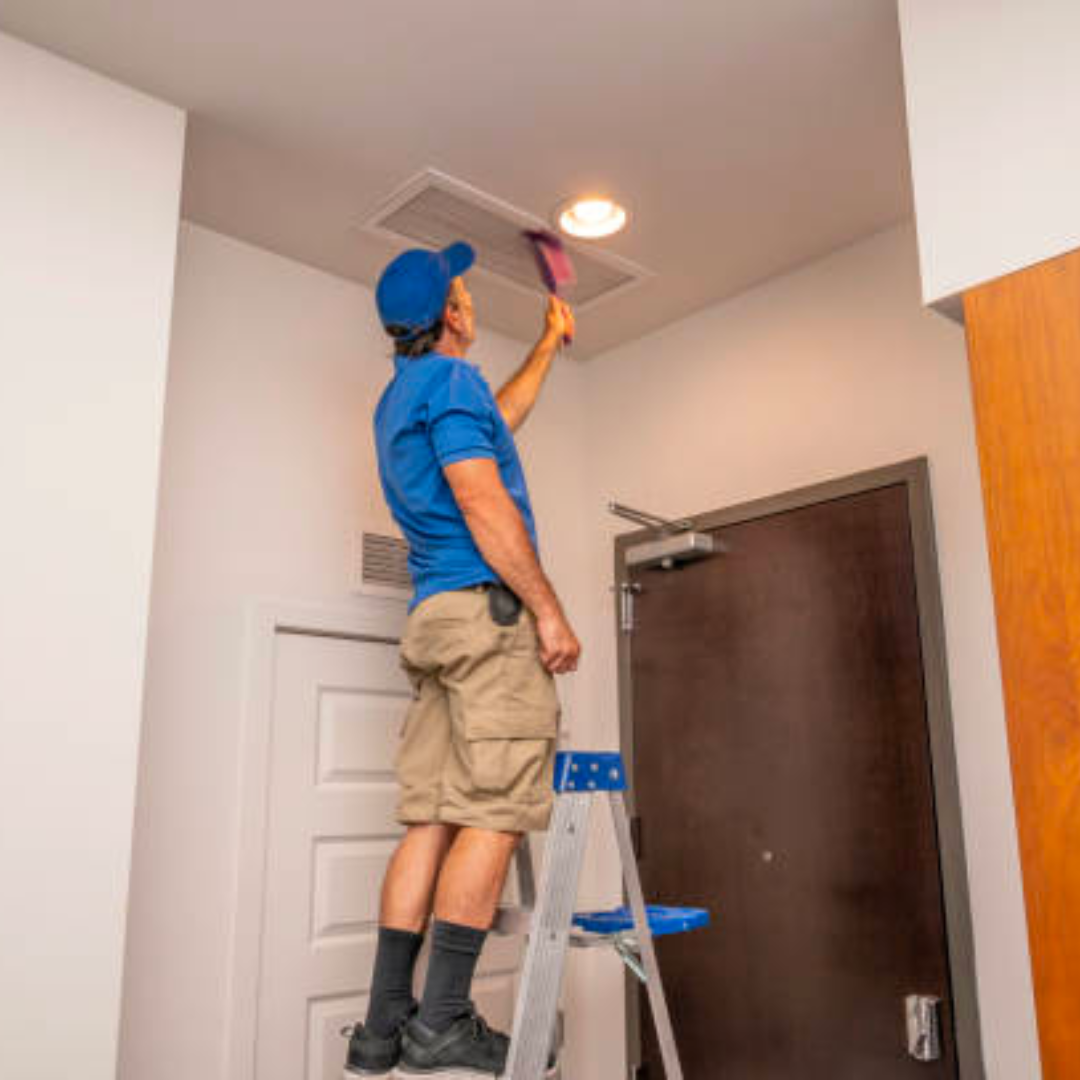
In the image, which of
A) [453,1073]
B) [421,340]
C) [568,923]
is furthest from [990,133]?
[453,1073]

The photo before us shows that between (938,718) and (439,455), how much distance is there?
1299 mm

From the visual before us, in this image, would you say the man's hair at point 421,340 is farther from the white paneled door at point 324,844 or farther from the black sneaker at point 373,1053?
the black sneaker at point 373,1053

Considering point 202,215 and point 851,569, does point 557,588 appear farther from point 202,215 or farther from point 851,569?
point 202,215

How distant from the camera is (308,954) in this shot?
259cm

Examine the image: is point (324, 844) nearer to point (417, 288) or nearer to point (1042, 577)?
point (417, 288)

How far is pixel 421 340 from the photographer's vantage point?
2396mm

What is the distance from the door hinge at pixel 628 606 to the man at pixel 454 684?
42.7 inches

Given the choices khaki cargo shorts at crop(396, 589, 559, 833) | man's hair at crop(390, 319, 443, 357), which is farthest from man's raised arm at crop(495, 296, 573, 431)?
khaki cargo shorts at crop(396, 589, 559, 833)

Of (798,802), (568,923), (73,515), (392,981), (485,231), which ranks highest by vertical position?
(485,231)

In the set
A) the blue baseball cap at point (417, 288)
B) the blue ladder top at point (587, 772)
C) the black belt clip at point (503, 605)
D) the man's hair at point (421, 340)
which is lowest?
the blue ladder top at point (587, 772)

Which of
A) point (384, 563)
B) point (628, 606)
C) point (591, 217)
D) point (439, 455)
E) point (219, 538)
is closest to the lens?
point (439, 455)

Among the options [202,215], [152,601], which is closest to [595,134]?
[202,215]

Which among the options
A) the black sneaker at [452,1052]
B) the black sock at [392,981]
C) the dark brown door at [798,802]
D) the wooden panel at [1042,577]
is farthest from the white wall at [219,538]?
the wooden panel at [1042,577]

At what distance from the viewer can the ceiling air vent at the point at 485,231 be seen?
265 cm
